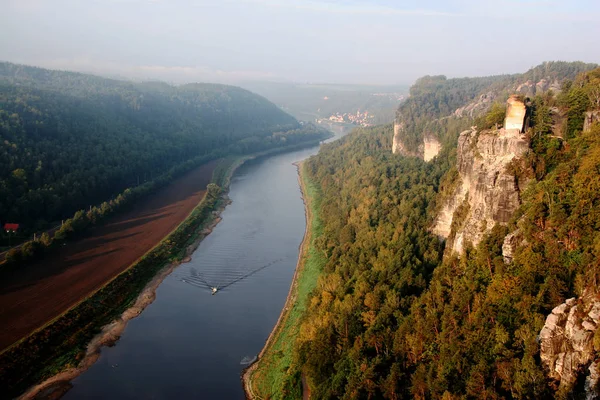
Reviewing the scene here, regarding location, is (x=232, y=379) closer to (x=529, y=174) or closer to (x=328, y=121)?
(x=529, y=174)

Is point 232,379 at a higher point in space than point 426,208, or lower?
lower

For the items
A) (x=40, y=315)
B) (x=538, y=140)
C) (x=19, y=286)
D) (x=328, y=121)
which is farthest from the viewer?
(x=328, y=121)

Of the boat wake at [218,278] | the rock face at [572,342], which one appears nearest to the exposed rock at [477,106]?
the boat wake at [218,278]

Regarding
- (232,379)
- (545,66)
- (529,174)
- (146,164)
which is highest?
(545,66)

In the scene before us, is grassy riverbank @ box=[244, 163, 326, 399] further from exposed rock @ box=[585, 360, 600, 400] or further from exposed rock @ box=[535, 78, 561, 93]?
exposed rock @ box=[535, 78, 561, 93]

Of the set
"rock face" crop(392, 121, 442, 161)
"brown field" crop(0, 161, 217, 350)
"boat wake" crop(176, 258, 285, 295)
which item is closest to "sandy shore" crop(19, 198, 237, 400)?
"boat wake" crop(176, 258, 285, 295)

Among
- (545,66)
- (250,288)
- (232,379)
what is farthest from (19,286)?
(545,66)
